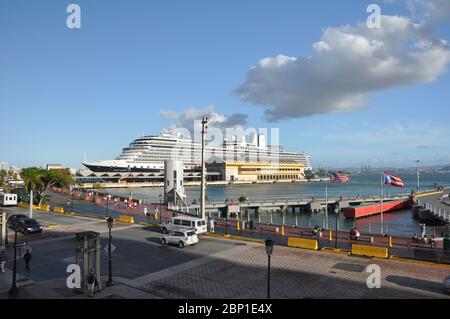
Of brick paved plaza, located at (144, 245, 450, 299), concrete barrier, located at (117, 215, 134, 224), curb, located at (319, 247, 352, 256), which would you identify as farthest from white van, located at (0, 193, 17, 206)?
curb, located at (319, 247, 352, 256)

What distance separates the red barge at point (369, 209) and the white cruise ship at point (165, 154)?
277 ft

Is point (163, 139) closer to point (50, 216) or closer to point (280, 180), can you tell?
point (280, 180)

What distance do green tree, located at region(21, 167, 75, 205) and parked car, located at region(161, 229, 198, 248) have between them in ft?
99.8

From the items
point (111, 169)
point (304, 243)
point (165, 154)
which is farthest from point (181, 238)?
point (165, 154)

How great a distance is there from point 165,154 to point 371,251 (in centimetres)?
11767

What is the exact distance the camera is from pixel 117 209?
43.1 metres

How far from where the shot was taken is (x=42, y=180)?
49844 mm

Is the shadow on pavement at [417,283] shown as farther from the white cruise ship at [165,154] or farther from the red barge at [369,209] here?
the white cruise ship at [165,154]

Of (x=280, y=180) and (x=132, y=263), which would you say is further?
(x=280, y=180)

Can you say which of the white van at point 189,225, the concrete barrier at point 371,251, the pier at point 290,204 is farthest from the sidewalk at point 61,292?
the pier at point 290,204

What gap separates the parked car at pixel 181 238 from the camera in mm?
22047

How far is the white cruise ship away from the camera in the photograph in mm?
123188
